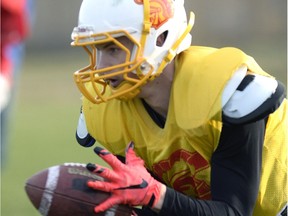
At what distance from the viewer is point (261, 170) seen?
3430 mm

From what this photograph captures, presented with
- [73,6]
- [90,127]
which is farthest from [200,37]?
[90,127]

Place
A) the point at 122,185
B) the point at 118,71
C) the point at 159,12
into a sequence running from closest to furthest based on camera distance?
the point at 122,185 < the point at 118,71 < the point at 159,12

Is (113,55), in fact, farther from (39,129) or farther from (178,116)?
(39,129)

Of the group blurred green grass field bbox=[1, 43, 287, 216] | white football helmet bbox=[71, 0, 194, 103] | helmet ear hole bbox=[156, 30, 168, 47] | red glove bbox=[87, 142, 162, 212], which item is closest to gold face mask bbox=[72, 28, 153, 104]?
white football helmet bbox=[71, 0, 194, 103]

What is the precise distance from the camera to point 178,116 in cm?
331

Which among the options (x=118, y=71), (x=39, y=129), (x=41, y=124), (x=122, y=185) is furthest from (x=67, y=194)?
(x=41, y=124)

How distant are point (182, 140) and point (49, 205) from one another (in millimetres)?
560

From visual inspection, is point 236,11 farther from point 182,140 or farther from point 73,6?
point 182,140

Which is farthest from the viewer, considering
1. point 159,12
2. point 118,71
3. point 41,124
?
A: point 41,124

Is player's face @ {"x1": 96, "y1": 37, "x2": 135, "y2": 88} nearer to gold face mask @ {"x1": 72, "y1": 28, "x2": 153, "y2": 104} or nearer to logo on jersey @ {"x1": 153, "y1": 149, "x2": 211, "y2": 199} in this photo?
gold face mask @ {"x1": 72, "y1": 28, "x2": 153, "y2": 104}

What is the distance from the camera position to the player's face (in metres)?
3.31

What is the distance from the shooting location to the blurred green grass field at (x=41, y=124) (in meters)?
6.38

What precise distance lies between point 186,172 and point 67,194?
0.54 metres

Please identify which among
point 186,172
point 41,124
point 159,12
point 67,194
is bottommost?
point 41,124
